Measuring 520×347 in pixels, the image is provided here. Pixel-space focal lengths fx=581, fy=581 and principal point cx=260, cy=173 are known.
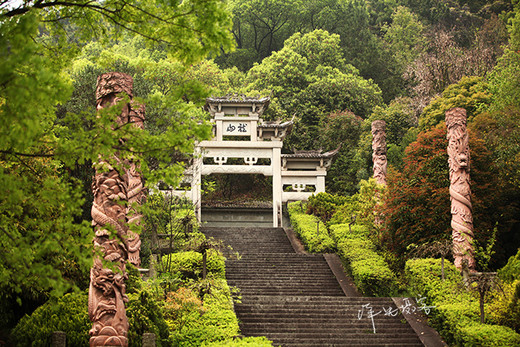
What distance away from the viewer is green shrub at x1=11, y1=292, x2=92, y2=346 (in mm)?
7879

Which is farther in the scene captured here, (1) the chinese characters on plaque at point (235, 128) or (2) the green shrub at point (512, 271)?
(1) the chinese characters on plaque at point (235, 128)

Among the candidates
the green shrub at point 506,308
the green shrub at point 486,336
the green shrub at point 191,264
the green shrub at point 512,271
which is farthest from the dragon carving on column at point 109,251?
the green shrub at point 512,271

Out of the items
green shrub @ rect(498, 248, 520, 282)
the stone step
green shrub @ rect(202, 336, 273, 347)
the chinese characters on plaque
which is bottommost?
the stone step

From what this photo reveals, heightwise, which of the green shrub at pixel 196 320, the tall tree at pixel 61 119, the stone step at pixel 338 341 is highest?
the tall tree at pixel 61 119

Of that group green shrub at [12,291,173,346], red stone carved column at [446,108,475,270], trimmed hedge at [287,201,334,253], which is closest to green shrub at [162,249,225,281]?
green shrub at [12,291,173,346]

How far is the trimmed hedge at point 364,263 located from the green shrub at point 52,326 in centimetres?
760

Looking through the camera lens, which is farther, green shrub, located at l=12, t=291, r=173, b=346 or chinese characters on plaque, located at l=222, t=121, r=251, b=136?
chinese characters on plaque, located at l=222, t=121, r=251, b=136

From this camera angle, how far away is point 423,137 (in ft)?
51.8

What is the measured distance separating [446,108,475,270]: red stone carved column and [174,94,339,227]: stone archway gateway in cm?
1086

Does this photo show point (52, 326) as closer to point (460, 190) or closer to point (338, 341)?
point (338, 341)

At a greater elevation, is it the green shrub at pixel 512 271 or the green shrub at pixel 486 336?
the green shrub at pixel 512 271

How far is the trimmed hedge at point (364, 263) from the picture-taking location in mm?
13883

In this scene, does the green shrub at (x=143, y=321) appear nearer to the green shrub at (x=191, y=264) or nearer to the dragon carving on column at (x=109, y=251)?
the dragon carving on column at (x=109, y=251)

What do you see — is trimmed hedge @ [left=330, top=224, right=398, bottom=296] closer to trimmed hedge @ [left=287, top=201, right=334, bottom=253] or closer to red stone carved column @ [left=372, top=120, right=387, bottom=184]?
trimmed hedge @ [left=287, top=201, right=334, bottom=253]
